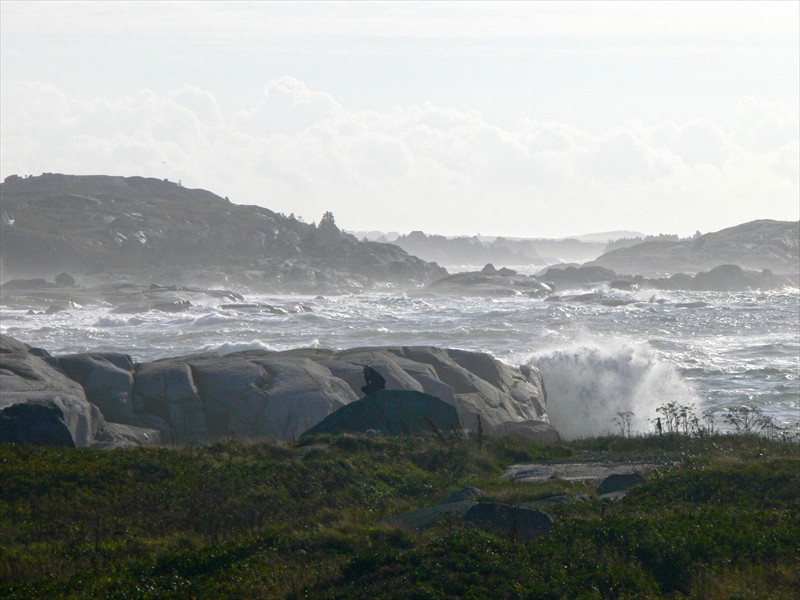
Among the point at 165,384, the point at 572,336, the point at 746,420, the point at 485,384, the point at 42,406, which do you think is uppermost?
the point at 42,406

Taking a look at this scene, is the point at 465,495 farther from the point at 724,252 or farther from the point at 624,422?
the point at 724,252

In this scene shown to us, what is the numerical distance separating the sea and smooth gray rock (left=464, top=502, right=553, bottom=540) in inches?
443

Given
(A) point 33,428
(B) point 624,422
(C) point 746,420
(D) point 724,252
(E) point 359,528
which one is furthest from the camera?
(D) point 724,252

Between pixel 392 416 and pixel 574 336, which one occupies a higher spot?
pixel 392 416

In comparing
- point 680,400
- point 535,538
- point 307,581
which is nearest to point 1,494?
point 307,581

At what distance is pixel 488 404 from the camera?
25062 millimetres

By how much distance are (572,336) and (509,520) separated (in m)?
39.6

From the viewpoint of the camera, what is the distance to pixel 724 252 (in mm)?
135375

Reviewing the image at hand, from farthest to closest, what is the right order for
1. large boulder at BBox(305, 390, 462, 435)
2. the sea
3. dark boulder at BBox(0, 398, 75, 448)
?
the sea < large boulder at BBox(305, 390, 462, 435) < dark boulder at BBox(0, 398, 75, 448)

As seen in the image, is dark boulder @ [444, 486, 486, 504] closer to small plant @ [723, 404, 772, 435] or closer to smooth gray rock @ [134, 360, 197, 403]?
small plant @ [723, 404, 772, 435]

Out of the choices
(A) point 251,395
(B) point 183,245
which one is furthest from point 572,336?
(B) point 183,245

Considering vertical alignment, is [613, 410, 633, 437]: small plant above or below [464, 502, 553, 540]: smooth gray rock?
below

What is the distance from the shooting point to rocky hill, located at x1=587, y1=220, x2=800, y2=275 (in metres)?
130

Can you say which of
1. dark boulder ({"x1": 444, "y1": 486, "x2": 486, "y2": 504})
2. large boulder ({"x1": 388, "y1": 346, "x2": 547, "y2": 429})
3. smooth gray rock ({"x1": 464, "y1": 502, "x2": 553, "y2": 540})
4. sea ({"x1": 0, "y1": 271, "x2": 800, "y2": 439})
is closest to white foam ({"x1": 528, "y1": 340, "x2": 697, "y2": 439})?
sea ({"x1": 0, "y1": 271, "x2": 800, "y2": 439})
